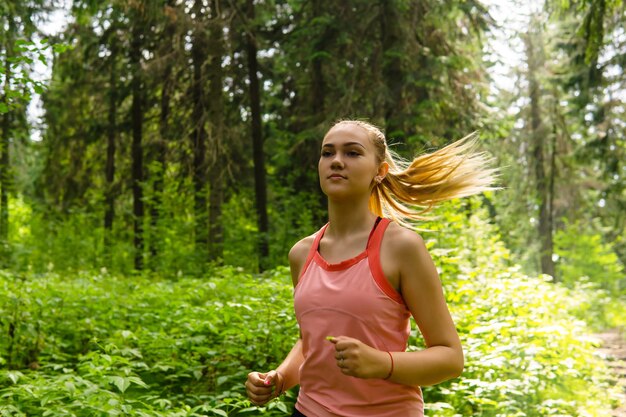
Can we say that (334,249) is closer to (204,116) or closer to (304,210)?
(204,116)

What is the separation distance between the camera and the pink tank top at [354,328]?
2.31m

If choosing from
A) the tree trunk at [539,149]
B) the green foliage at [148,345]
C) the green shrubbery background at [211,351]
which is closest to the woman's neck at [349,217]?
the green shrubbery background at [211,351]

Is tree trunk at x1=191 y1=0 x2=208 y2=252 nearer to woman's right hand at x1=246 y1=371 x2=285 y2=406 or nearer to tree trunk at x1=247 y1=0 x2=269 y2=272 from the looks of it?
tree trunk at x1=247 y1=0 x2=269 y2=272

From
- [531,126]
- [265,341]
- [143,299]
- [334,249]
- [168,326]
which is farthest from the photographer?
[531,126]

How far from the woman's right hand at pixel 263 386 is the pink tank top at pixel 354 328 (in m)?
0.17

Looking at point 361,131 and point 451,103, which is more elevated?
point 451,103

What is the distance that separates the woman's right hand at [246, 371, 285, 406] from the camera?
2576 millimetres

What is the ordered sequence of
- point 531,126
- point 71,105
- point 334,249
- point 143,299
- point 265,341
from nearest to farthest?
point 334,249, point 265,341, point 143,299, point 71,105, point 531,126

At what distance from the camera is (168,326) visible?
6574 mm

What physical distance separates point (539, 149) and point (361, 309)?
27203 millimetres

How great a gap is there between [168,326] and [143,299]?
4.76ft

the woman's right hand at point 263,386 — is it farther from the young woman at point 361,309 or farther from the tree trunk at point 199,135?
the tree trunk at point 199,135

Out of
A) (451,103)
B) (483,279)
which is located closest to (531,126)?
(451,103)

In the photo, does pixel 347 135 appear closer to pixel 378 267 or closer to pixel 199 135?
pixel 378 267
